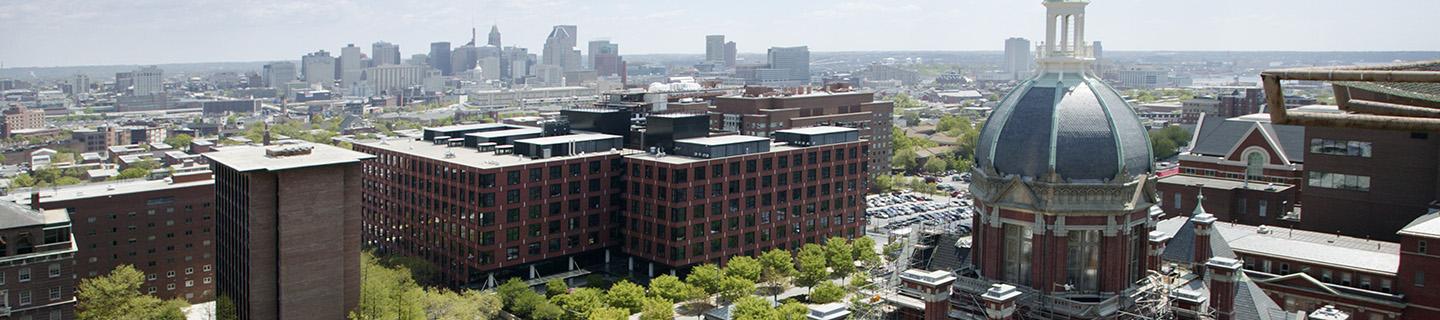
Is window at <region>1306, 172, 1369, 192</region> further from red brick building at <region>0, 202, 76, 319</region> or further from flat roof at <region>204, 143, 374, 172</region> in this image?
red brick building at <region>0, 202, 76, 319</region>

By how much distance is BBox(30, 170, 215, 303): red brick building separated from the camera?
112 m

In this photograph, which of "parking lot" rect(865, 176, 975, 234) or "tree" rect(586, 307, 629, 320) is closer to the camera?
"tree" rect(586, 307, 629, 320)

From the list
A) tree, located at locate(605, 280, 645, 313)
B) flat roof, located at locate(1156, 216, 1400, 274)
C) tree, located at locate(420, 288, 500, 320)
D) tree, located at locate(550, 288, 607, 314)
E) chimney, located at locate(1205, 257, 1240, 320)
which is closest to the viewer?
chimney, located at locate(1205, 257, 1240, 320)

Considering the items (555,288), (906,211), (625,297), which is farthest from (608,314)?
(906,211)

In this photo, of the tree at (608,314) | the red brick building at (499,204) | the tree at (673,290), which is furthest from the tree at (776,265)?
the tree at (608,314)

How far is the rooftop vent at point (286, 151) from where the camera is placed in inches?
3903

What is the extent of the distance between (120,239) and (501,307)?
42.4 meters

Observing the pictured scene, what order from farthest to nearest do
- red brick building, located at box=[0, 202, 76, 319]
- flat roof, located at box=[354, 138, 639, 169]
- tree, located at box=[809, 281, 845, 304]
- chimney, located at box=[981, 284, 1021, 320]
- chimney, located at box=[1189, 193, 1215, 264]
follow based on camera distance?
flat roof, located at box=[354, 138, 639, 169]
tree, located at box=[809, 281, 845, 304]
red brick building, located at box=[0, 202, 76, 319]
chimney, located at box=[1189, 193, 1215, 264]
chimney, located at box=[981, 284, 1021, 320]

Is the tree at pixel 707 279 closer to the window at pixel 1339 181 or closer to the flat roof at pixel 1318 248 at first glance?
the flat roof at pixel 1318 248

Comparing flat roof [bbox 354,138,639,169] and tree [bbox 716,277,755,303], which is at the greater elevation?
flat roof [bbox 354,138,639,169]

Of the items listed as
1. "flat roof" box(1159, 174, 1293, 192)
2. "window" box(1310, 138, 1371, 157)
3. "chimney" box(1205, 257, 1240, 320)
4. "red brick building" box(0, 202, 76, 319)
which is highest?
"window" box(1310, 138, 1371, 157)

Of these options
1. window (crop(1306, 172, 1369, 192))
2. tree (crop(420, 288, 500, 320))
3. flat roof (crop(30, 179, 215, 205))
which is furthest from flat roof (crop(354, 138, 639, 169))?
window (crop(1306, 172, 1369, 192))

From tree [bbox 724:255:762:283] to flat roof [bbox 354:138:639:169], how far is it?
2148 centimetres

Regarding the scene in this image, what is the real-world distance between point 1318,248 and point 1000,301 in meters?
45.5
